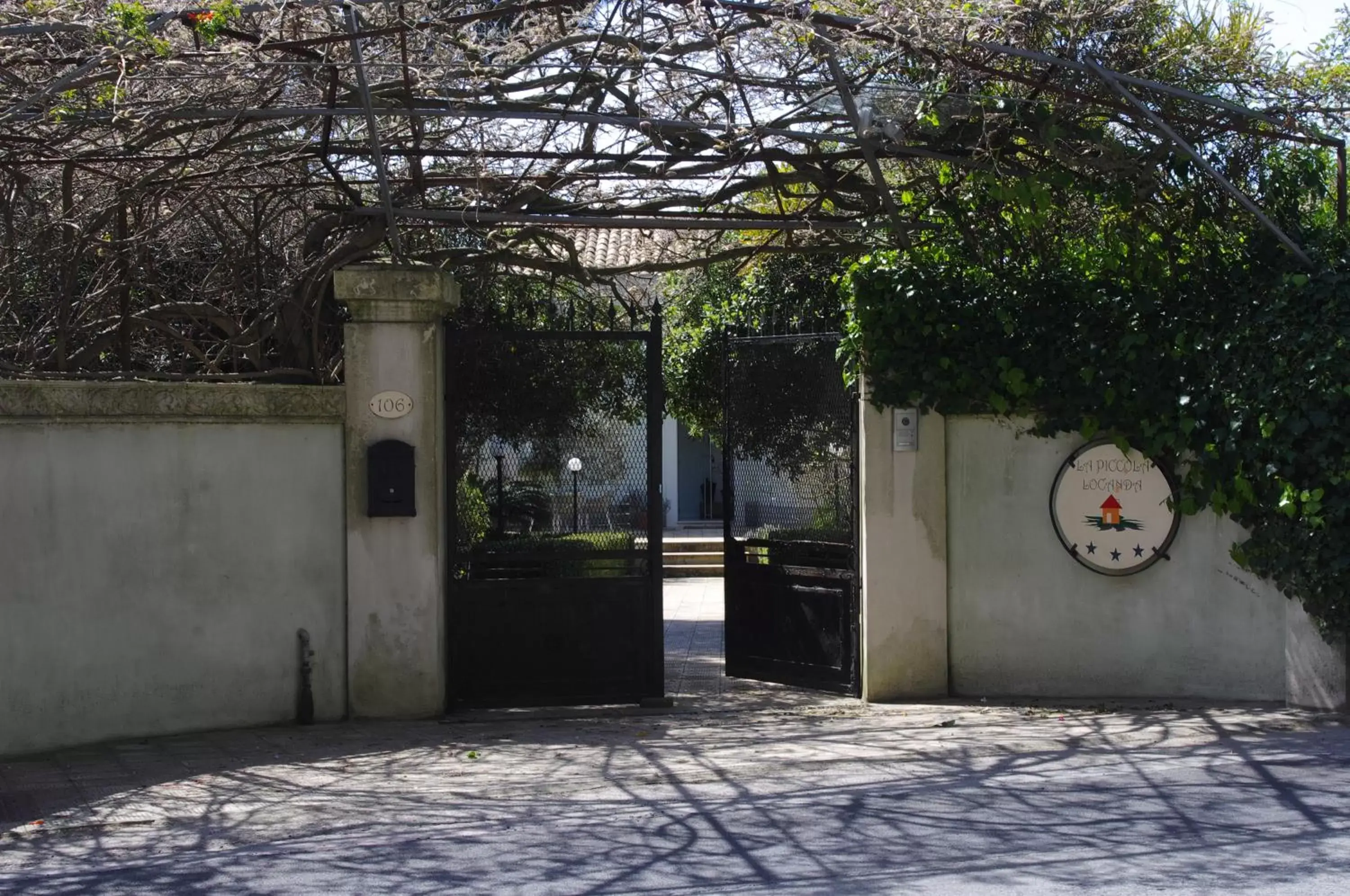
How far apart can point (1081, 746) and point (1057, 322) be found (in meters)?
2.88

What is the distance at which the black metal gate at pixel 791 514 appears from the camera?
9422mm

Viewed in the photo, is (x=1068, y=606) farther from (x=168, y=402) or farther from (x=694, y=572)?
(x=694, y=572)

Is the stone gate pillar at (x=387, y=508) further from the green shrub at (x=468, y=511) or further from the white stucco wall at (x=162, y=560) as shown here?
the green shrub at (x=468, y=511)

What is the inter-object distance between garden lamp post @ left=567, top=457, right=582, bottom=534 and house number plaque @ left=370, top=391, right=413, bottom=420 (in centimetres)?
113

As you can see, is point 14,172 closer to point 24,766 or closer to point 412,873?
point 24,766

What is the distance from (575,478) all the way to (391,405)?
1301 millimetres

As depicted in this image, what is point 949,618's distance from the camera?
30.0 ft

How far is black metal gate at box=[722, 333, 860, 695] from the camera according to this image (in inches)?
371

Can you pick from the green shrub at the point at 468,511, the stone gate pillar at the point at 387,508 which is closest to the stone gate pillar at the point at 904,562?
the green shrub at the point at 468,511

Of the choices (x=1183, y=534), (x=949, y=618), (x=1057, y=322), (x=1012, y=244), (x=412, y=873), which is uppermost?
(x=1012, y=244)

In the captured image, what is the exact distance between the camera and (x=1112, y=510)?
8820 millimetres

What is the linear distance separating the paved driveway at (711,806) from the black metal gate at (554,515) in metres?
0.40

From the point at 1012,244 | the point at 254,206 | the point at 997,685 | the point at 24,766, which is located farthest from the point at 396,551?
the point at 1012,244

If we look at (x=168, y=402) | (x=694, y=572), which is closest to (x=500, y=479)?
→ (x=168, y=402)
